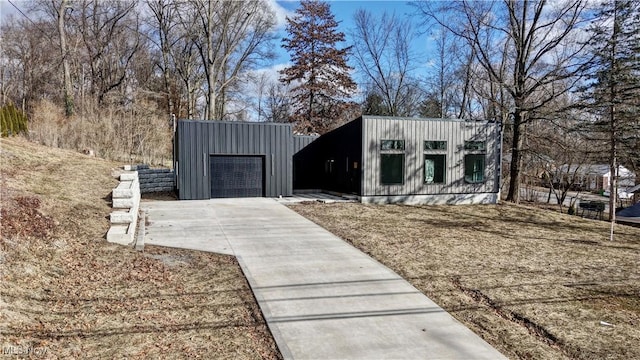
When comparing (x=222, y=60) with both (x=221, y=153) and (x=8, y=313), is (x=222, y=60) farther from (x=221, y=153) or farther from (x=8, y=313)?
(x=8, y=313)

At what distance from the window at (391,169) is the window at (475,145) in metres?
2.98

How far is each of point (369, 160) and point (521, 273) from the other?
28.1ft

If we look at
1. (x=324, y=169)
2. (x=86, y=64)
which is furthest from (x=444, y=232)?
(x=86, y=64)

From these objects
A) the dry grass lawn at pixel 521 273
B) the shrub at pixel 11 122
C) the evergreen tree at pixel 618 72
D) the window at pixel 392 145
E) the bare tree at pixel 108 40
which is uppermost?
the bare tree at pixel 108 40

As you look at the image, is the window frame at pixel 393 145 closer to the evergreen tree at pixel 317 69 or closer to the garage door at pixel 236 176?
the garage door at pixel 236 176

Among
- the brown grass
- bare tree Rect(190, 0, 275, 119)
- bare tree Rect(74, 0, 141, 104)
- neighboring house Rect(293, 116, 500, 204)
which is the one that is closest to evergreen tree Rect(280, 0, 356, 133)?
bare tree Rect(190, 0, 275, 119)

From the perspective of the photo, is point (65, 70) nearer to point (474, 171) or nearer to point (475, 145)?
point (475, 145)

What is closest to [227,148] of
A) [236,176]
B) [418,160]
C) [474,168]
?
[236,176]

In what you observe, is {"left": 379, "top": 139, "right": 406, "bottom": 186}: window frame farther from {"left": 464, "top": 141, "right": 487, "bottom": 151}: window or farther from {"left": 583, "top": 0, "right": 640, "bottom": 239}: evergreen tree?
{"left": 583, "top": 0, "right": 640, "bottom": 239}: evergreen tree

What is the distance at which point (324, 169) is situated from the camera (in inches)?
741

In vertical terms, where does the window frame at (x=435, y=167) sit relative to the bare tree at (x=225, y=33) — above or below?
below

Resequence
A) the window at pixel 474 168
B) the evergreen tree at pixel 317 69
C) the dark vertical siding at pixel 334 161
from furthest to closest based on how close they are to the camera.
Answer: the evergreen tree at pixel 317 69 < the window at pixel 474 168 < the dark vertical siding at pixel 334 161

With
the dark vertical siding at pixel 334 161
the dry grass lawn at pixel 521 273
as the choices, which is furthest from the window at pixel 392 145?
the dry grass lawn at pixel 521 273

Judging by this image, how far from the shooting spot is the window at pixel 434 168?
50.2 ft
